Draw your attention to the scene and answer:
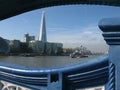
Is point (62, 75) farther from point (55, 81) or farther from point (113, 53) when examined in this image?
point (113, 53)

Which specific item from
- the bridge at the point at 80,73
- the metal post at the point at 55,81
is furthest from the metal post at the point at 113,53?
the metal post at the point at 55,81

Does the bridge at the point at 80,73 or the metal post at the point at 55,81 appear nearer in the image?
the bridge at the point at 80,73

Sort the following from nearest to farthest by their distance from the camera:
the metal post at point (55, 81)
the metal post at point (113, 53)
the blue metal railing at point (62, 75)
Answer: the metal post at point (113, 53) → the blue metal railing at point (62, 75) → the metal post at point (55, 81)

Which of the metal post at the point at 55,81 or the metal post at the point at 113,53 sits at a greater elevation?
the metal post at the point at 113,53

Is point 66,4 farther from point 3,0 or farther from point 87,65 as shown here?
point 87,65

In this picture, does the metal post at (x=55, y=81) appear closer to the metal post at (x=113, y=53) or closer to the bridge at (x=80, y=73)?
A: the bridge at (x=80, y=73)

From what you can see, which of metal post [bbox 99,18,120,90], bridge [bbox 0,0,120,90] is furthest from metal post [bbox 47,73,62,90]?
metal post [bbox 99,18,120,90]

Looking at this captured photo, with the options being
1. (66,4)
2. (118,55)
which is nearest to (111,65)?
(118,55)

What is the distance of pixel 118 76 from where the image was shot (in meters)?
1.60

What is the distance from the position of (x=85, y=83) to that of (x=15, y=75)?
0.53m

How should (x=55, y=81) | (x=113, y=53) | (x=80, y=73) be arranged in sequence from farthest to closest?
(x=55, y=81), (x=80, y=73), (x=113, y=53)

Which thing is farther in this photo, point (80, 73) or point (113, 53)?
point (80, 73)

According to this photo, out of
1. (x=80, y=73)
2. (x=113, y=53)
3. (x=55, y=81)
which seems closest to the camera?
(x=113, y=53)

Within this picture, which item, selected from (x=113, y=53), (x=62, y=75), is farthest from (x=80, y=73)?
(x=113, y=53)
